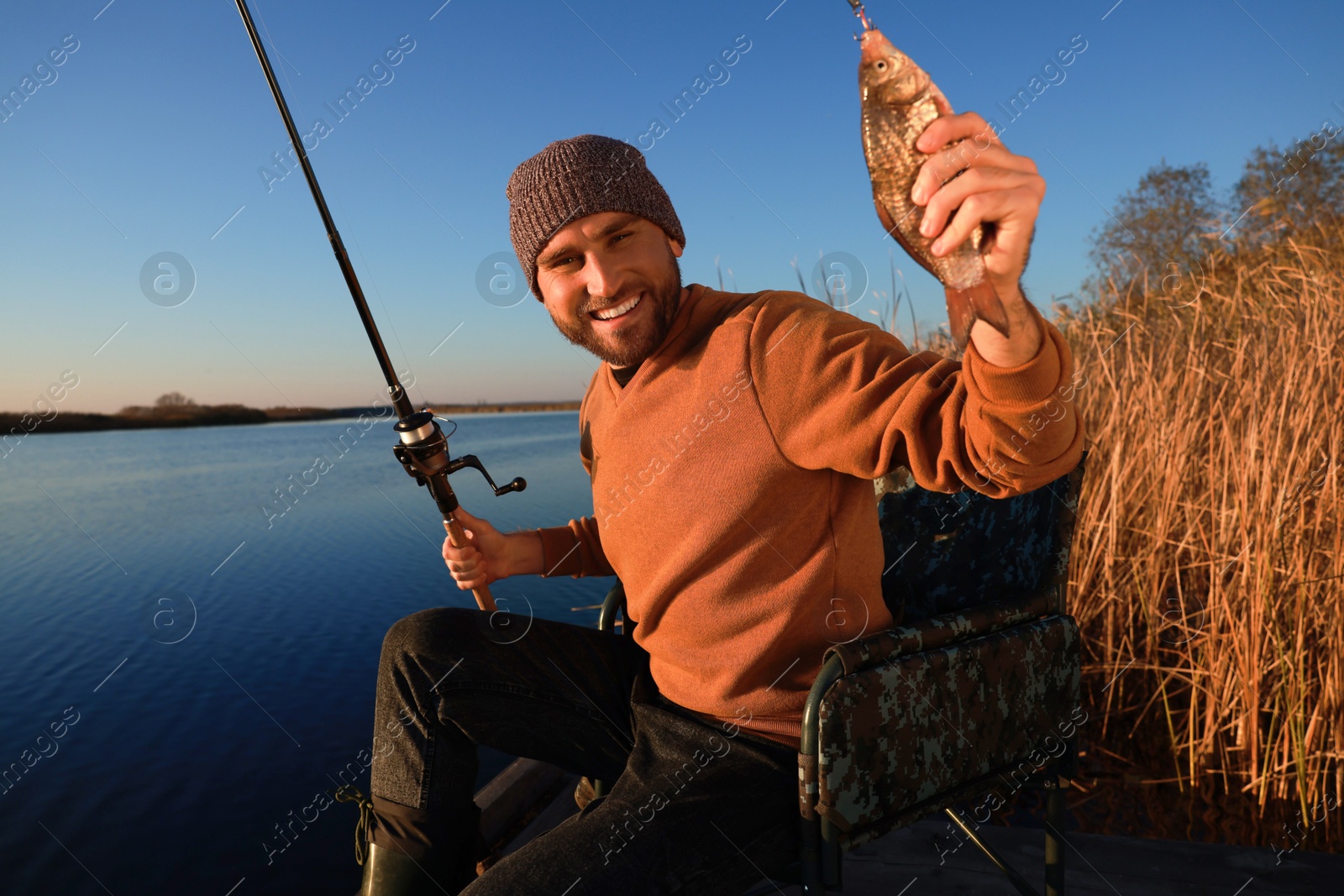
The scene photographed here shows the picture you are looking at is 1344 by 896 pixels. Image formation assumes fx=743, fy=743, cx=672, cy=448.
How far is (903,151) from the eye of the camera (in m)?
0.65

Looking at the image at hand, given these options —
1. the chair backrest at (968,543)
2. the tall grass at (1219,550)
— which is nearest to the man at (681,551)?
the chair backrest at (968,543)

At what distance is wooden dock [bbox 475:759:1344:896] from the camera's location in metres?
1.79

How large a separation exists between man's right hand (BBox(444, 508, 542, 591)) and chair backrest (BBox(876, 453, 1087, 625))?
2.90 ft

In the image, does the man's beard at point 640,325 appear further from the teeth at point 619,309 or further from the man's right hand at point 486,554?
the man's right hand at point 486,554

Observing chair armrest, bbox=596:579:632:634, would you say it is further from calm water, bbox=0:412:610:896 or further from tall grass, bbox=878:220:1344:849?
tall grass, bbox=878:220:1344:849

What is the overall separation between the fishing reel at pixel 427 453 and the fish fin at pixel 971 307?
3.62 ft

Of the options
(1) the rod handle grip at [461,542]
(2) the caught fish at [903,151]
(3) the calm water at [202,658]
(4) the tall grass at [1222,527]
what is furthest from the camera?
(3) the calm water at [202,658]

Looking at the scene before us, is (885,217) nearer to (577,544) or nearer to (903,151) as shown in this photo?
(903,151)

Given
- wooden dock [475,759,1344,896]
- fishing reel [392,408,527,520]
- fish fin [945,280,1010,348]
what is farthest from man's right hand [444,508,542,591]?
fish fin [945,280,1010,348]

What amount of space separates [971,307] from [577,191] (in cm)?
120

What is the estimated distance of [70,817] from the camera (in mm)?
3580

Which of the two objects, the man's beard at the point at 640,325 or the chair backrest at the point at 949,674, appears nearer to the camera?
the chair backrest at the point at 949,674

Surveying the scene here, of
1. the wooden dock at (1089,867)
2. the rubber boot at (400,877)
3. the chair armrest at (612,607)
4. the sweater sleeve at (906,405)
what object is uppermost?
the sweater sleeve at (906,405)

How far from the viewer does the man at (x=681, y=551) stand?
1120 millimetres
